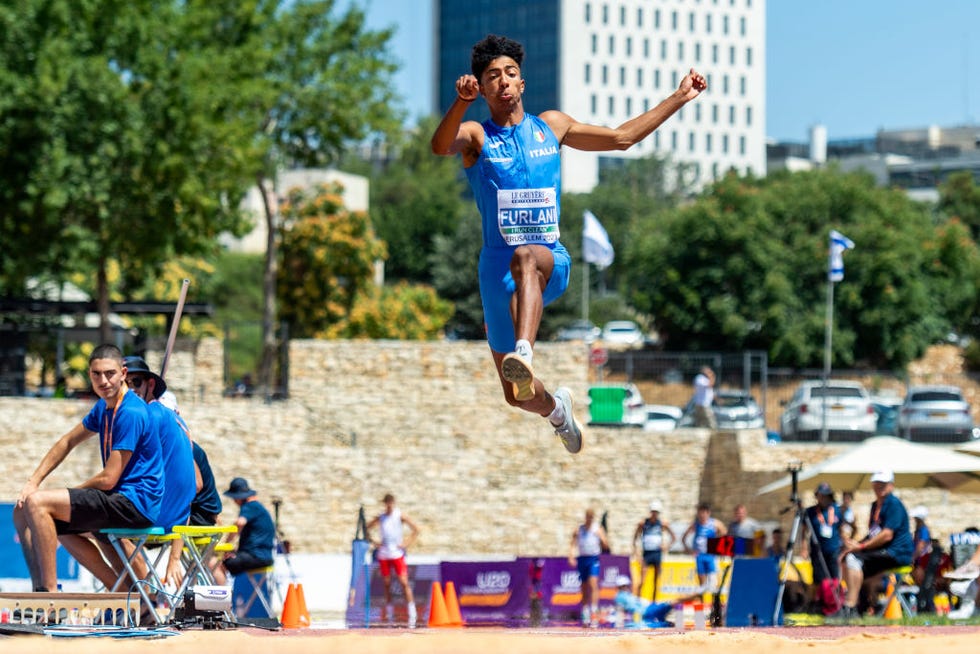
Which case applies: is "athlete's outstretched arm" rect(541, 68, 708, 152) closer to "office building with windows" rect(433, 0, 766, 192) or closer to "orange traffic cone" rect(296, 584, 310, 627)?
"orange traffic cone" rect(296, 584, 310, 627)

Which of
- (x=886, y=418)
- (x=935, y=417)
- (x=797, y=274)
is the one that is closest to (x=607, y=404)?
(x=886, y=418)

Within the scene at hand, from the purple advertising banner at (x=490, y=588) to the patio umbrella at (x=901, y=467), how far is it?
4.37m

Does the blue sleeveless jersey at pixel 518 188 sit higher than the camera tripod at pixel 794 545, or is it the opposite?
the blue sleeveless jersey at pixel 518 188

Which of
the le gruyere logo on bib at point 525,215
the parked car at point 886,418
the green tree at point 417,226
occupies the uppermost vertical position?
the green tree at point 417,226

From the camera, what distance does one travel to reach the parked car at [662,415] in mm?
32719

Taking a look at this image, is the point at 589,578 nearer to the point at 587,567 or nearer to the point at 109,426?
the point at 587,567

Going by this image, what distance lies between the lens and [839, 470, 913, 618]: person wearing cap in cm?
1510

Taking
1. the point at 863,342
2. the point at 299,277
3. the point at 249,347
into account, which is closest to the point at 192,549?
the point at 299,277

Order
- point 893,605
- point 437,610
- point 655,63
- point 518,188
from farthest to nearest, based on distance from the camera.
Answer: point 655,63
point 437,610
point 893,605
point 518,188

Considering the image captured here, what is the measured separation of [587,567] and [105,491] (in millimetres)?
10381

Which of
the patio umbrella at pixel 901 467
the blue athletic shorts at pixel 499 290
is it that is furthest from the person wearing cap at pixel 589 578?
the blue athletic shorts at pixel 499 290

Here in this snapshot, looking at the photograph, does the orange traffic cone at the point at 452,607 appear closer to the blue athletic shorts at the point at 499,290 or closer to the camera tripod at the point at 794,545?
the camera tripod at the point at 794,545

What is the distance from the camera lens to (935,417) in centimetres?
3002

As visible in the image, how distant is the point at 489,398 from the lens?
2952cm
